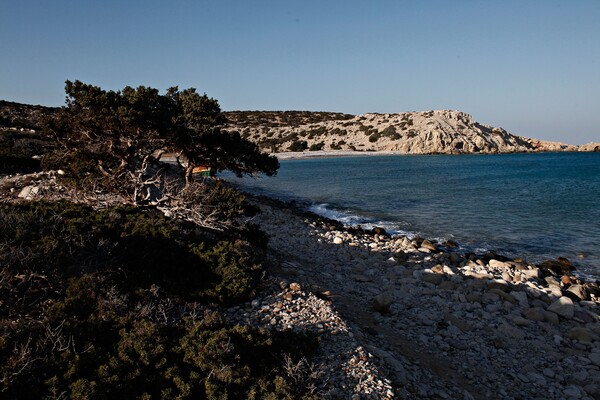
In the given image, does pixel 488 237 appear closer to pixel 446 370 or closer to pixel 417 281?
pixel 417 281

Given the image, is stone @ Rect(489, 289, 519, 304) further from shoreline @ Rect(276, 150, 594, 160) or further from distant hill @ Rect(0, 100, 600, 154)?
distant hill @ Rect(0, 100, 600, 154)

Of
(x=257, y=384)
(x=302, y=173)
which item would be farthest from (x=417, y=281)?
(x=302, y=173)

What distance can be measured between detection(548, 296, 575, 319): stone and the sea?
4019 millimetres

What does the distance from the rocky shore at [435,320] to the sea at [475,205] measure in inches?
131

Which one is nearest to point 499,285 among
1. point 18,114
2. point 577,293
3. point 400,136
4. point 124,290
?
point 577,293

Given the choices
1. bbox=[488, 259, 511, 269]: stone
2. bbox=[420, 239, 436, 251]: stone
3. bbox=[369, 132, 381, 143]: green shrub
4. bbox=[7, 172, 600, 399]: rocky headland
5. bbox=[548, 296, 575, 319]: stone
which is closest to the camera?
bbox=[7, 172, 600, 399]: rocky headland

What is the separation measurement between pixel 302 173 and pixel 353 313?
38.7 metres

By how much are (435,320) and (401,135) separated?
71952 millimetres

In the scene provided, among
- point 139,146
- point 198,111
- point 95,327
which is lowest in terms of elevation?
point 95,327

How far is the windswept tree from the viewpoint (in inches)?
471

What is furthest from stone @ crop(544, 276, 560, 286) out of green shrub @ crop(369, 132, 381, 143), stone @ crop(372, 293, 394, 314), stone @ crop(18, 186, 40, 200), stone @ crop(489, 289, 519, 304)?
green shrub @ crop(369, 132, 381, 143)

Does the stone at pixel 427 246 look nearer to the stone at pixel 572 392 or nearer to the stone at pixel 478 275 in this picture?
the stone at pixel 478 275

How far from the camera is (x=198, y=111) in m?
14.4

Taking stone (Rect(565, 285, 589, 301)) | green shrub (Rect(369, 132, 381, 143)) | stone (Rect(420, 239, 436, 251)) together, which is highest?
green shrub (Rect(369, 132, 381, 143))
